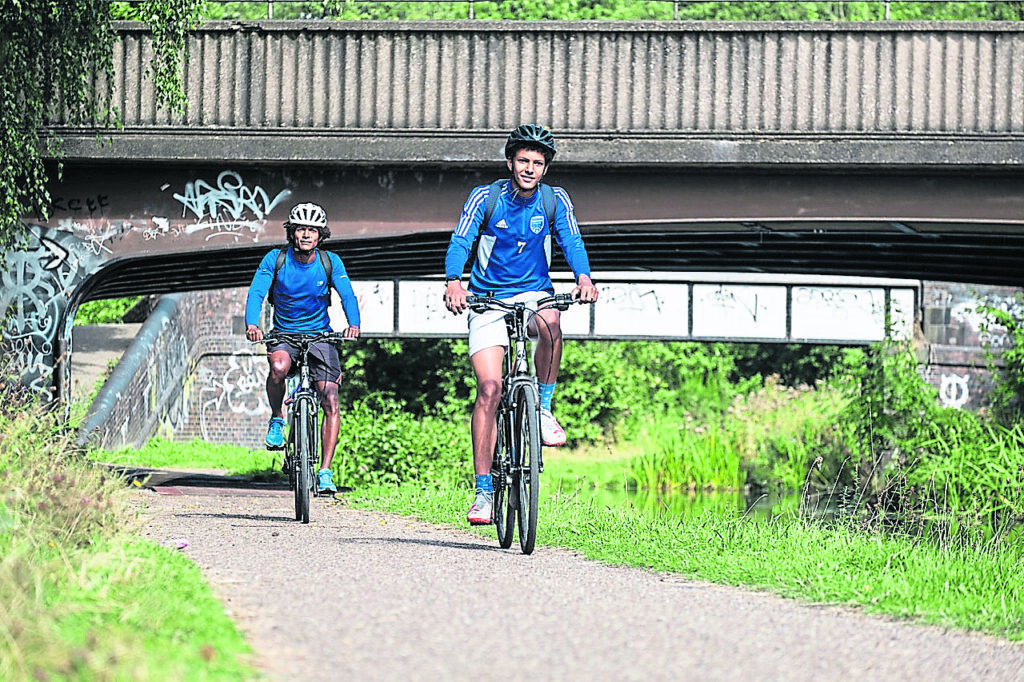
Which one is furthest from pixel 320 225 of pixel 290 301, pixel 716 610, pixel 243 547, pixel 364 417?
pixel 364 417

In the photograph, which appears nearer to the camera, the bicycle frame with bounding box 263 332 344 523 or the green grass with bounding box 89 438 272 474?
the bicycle frame with bounding box 263 332 344 523

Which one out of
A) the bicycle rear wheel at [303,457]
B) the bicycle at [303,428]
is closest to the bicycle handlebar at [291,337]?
the bicycle at [303,428]

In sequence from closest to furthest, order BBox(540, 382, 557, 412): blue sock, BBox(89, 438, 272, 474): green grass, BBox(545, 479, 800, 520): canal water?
BBox(540, 382, 557, 412): blue sock → BBox(545, 479, 800, 520): canal water → BBox(89, 438, 272, 474): green grass

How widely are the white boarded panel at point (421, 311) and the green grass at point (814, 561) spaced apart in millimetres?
17153

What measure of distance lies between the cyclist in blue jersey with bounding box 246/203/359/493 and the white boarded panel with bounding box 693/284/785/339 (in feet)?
58.4

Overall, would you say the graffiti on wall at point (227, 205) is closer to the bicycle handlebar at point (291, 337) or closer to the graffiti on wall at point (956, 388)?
the bicycle handlebar at point (291, 337)

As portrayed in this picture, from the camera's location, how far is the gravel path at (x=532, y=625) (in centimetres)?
455

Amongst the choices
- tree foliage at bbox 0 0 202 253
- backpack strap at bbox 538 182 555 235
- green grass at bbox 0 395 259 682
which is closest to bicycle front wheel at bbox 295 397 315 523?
green grass at bbox 0 395 259 682

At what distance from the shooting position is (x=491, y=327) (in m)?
7.44

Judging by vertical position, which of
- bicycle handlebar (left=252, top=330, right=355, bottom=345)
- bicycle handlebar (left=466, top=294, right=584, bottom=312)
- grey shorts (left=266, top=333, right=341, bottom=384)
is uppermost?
bicycle handlebar (left=466, top=294, right=584, bottom=312)

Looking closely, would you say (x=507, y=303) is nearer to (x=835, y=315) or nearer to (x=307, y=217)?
(x=307, y=217)

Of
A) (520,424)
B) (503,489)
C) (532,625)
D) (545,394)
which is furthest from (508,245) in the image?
(532,625)

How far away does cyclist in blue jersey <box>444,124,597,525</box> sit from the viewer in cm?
742

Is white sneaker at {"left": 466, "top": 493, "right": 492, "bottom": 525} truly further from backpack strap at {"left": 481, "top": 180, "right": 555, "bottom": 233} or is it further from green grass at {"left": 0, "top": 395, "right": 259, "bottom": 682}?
green grass at {"left": 0, "top": 395, "right": 259, "bottom": 682}
